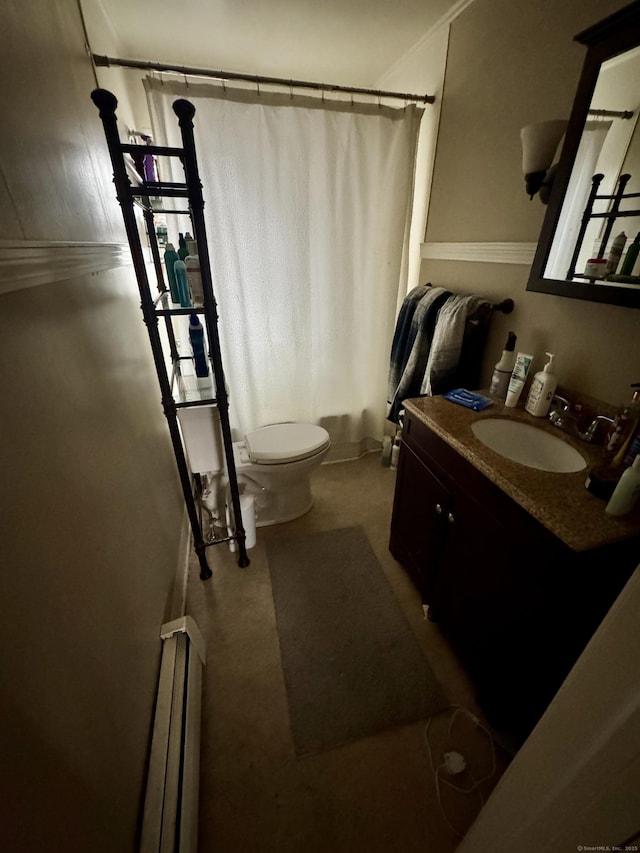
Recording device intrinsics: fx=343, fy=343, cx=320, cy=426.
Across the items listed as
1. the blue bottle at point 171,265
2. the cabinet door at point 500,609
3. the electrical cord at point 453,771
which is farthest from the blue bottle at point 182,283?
the electrical cord at point 453,771

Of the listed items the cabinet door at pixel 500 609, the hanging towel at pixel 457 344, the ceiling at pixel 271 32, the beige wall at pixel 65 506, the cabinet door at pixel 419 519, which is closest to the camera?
the beige wall at pixel 65 506

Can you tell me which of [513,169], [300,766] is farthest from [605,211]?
[300,766]

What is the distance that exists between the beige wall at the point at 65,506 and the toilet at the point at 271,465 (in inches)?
12.1

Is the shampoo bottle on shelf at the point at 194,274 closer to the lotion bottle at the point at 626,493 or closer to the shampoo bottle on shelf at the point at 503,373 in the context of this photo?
the shampoo bottle on shelf at the point at 503,373

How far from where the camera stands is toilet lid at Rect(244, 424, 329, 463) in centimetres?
169

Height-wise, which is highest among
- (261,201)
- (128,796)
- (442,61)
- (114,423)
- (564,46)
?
(442,61)

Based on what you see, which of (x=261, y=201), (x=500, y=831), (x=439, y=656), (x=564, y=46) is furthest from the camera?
(x=261, y=201)

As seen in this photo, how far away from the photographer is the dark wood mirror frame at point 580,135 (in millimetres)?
907

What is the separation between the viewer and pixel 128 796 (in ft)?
2.58

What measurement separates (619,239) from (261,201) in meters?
1.49

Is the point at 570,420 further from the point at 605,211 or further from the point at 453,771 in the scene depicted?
the point at 453,771

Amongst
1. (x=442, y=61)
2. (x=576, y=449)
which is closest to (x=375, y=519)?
(x=576, y=449)

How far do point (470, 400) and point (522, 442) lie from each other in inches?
9.0

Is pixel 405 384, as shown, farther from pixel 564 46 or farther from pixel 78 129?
pixel 78 129
